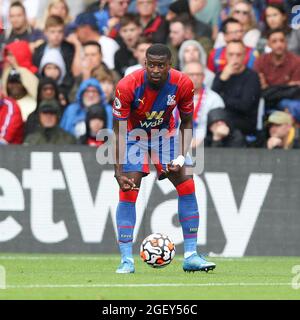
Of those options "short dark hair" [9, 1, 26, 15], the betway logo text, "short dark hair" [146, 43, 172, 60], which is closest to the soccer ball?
"short dark hair" [146, 43, 172, 60]

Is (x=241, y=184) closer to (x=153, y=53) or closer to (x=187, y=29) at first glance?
(x=187, y=29)

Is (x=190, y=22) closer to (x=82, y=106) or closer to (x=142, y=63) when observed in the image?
(x=142, y=63)

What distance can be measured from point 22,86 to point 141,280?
21.5 feet

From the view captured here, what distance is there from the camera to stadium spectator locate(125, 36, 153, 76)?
1559cm

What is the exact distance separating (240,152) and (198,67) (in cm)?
139

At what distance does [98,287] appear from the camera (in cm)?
902

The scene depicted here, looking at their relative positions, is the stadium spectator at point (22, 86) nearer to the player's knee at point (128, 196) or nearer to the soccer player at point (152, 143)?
the soccer player at point (152, 143)

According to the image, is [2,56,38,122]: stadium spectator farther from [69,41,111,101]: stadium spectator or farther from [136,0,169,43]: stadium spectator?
[136,0,169,43]: stadium spectator

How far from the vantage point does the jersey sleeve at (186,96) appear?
10575 mm

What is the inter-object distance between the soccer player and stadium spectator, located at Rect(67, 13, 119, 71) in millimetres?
5221

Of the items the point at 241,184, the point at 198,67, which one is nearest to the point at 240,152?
the point at 241,184

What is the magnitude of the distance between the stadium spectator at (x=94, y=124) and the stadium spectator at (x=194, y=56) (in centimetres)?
142

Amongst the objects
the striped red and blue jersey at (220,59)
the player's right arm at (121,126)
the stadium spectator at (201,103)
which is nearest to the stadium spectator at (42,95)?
the stadium spectator at (201,103)

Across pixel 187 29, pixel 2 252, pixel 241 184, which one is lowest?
pixel 2 252
